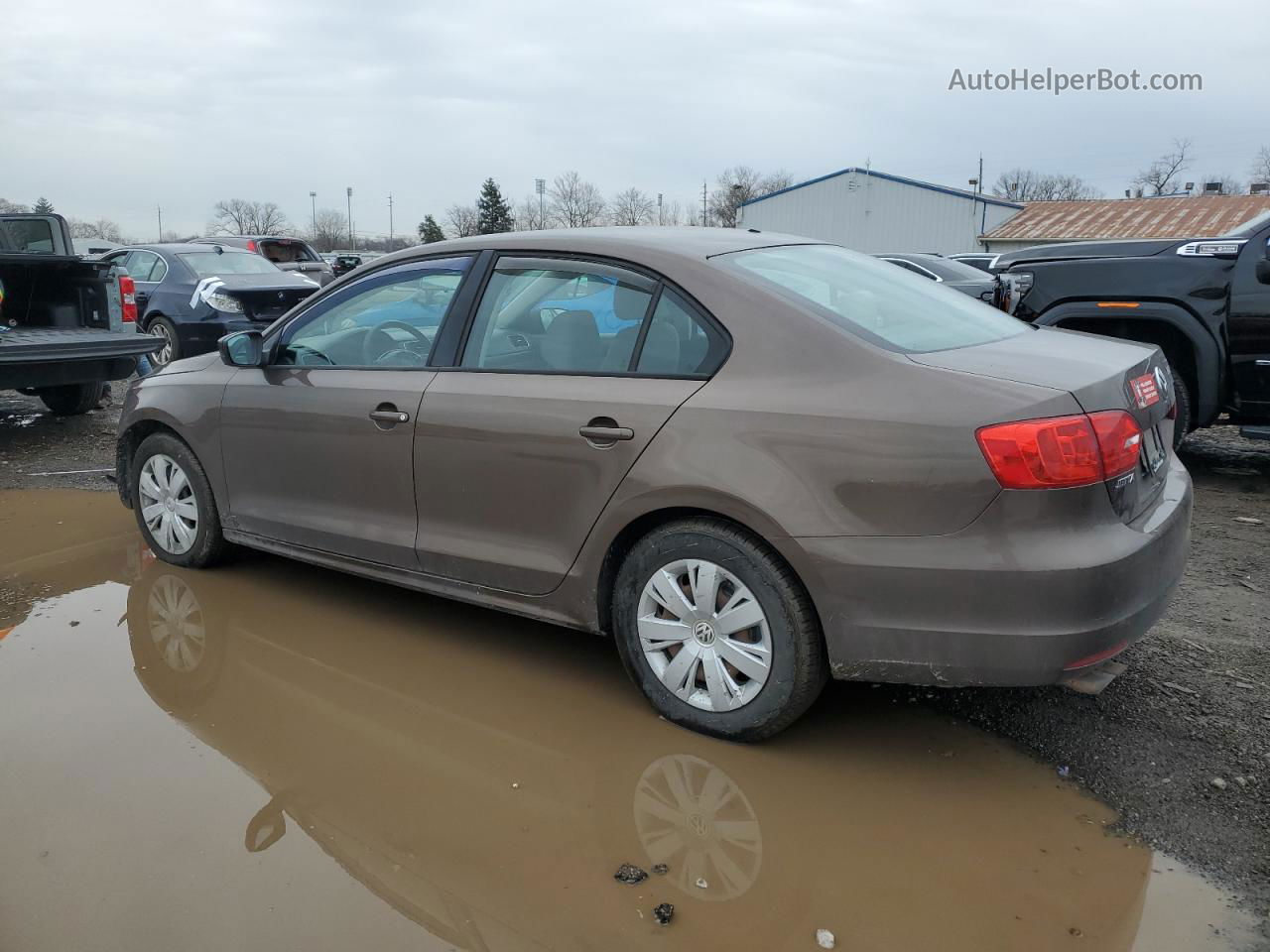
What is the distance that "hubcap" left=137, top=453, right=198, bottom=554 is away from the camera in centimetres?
473

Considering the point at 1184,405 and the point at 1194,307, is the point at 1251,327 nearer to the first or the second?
the point at 1194,307

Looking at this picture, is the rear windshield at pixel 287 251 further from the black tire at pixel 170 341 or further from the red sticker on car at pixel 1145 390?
the red sticker on car at pixel 1145 390

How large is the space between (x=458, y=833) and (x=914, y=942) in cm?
121

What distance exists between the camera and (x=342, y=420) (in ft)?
13.0

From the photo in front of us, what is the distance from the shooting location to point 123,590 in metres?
4.66

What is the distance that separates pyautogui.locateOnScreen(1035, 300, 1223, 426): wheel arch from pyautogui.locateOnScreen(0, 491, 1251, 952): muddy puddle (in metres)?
3.88

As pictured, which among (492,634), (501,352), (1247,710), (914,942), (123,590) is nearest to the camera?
(914,942)

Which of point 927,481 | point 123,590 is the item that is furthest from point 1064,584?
point 123,590

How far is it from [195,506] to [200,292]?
290 inches

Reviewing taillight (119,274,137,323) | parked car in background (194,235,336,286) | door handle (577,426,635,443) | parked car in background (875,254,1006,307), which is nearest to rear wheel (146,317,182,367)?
taillight (119,274,137,323)

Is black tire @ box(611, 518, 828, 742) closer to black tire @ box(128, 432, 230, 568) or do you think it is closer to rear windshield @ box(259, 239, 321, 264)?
black tire @ box(128, 432, 230, 568)

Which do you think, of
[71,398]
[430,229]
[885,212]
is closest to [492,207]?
[430,229]

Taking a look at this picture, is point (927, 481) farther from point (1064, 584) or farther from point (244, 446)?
point (244, 446)

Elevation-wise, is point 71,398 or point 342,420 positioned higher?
point 342,420
